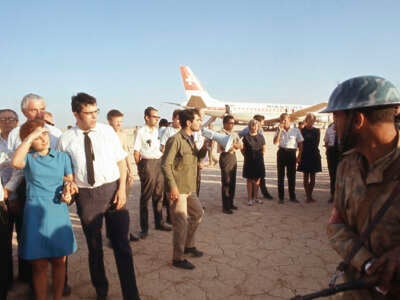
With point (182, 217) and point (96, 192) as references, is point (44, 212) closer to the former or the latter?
point (96, 192)

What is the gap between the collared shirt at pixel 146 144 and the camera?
478 centimetres

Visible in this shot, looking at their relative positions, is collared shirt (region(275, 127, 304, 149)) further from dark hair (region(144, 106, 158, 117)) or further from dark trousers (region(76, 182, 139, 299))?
dark trousers (region(76, 182, 139, 299))

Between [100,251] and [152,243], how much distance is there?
163 cm

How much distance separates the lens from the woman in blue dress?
2.51 meters

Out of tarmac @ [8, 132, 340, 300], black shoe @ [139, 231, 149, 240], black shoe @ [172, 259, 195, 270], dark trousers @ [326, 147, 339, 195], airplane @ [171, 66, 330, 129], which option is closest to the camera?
tarmac @ [8, 132, 340, 300]

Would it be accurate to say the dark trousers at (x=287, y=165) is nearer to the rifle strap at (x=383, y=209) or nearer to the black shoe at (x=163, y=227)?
the black shoe at (x=163, y=227)

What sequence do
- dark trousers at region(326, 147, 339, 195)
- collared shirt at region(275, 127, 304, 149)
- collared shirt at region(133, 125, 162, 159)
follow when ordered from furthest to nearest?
collared shirt at region(275, 127, 304, 149) → dark trousers at region(326, 147, 339, 195) → collared shirt at region(133, 125, 162, 159)

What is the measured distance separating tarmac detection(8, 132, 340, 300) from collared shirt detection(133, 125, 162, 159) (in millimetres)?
1302

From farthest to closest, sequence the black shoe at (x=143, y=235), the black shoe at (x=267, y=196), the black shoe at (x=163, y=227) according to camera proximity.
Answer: the black shoe at (x=267, y=196) < the black shoe at (x=163, y=227) < the black shoe at (x=143, y=235)

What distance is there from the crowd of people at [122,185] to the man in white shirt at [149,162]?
0.02m

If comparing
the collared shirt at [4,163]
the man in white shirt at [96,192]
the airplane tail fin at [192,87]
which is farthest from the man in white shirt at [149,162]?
the airplane tail fin at [192,87]

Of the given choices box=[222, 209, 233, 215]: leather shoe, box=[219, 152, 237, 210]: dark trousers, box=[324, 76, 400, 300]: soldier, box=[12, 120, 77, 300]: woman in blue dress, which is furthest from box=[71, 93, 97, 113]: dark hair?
box=[222, 209, 233, 215]: leather shoe

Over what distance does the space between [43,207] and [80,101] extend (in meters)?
1.01

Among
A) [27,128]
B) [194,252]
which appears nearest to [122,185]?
[27,128]
